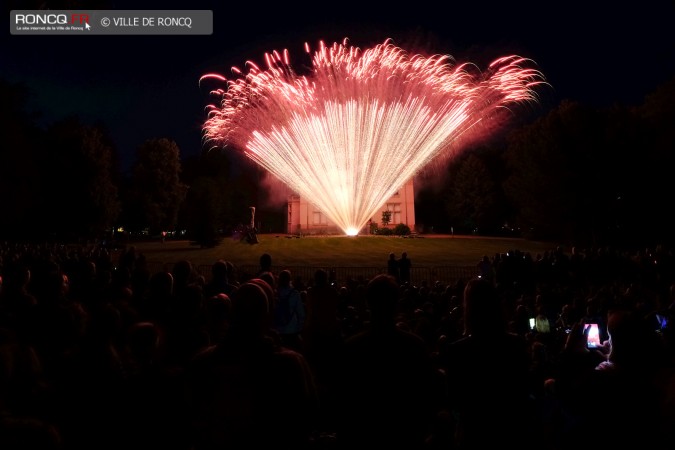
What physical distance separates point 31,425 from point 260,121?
3717 cm

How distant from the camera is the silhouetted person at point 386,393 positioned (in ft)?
10.4

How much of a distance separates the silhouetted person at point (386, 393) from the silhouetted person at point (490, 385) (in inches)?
10.6

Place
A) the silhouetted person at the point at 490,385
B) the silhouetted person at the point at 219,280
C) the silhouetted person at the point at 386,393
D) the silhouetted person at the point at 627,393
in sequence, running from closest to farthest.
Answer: the silhouetted person at the point at 627,393 < the silhouetted person at the point at 386,393 < the silhouetted person at the point at 490,385 < the silhouetted person at the point at 219,280

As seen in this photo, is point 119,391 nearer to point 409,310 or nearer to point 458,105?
point 409,310

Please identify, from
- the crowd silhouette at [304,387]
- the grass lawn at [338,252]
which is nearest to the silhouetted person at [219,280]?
the crowd silhouette at [304,387]

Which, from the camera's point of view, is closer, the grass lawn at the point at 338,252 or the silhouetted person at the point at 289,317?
the silhouetted person at the point at 289,317

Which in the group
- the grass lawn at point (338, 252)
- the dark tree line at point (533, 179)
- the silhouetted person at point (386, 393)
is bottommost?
the grass lawn at point (338, 252)

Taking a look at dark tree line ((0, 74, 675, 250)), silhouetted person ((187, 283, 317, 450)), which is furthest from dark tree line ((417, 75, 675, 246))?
silhouetted person ((187, 283, 317, 450))

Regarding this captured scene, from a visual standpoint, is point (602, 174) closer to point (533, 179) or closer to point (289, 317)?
point (533, 179)

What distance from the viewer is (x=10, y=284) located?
6797 mm

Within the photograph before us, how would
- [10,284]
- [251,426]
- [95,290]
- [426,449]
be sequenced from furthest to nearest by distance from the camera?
[95,290], [10,284], [426,449], [251,426]

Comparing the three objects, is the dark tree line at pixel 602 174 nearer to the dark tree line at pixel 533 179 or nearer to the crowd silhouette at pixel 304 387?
the dark tree line at pixel 533 179

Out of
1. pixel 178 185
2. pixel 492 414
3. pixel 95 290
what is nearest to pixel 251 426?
pixel 492 414

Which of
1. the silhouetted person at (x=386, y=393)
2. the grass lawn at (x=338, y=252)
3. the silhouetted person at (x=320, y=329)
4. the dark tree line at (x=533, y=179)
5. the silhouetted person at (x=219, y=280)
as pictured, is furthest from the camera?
the dark tree line at (x=533, y=179)
